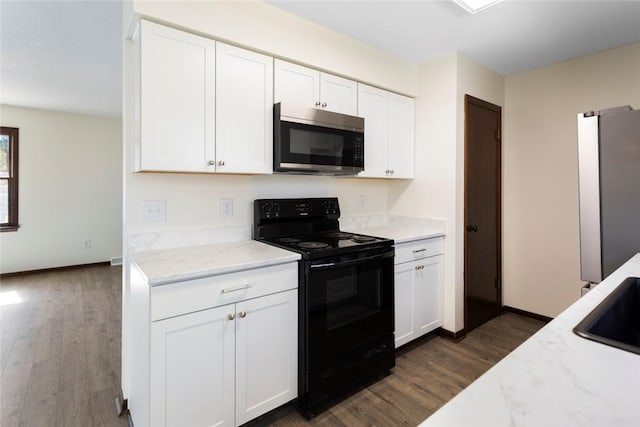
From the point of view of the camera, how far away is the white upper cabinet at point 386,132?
8.66 ft

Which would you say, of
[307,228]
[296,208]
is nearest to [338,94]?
[296,208]

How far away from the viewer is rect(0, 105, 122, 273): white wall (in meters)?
4.87

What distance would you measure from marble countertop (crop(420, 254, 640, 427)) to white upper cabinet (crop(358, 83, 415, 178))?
2041 mm

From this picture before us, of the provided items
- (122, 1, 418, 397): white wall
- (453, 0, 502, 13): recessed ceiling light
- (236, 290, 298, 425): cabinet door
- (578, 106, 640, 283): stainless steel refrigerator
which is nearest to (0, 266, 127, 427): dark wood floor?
(122, 1, 418, 397): white wall

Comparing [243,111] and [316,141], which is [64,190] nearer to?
[243,111]

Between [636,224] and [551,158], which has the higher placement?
[551,158]

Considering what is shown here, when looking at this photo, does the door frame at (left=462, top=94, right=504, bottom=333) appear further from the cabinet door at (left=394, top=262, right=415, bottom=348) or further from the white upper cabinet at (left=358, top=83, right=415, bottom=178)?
the cabinet door at (left=394, top=262, right=415, bottom=348)

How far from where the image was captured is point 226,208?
2.22 m

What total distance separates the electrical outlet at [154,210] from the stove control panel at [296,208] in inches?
22.4

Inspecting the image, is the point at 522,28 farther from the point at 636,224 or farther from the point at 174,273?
the point at 174,273

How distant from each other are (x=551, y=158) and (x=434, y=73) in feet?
4.34

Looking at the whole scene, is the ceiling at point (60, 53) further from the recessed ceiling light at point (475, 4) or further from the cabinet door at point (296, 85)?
the recessed ceiling light at point (475, 4)

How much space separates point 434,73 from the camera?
113 inches

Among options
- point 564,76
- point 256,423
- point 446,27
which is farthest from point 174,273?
point 564,76
